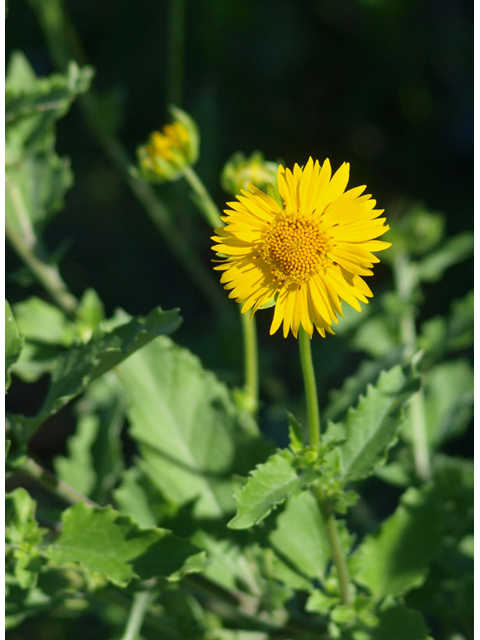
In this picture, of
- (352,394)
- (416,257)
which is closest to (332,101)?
(416,257)

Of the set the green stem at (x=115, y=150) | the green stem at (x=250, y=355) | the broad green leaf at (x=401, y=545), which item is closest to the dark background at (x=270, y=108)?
the green stem at (x=115, y=150)

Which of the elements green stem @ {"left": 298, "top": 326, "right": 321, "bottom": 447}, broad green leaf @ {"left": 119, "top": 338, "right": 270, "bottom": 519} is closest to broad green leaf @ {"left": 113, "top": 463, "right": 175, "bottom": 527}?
broad green leaf @ {"left": 119, "top": 338, "right": 270, "bottom": 519}

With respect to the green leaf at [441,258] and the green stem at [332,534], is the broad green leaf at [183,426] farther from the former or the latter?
the green leaf at [441,258]

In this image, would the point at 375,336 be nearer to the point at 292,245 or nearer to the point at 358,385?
the point at 358,385

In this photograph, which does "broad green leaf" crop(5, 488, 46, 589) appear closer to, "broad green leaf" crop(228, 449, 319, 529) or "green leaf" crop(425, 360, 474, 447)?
"broad green leaf" crop(228, 449, 319, 529)

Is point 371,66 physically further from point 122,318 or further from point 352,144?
point 122,318
